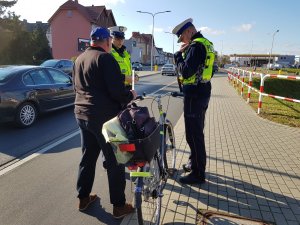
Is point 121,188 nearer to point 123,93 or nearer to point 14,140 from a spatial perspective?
point 123,93

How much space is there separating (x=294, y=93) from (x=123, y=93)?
29799mm

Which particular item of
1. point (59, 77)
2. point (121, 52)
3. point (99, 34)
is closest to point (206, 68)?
point (99, 34)

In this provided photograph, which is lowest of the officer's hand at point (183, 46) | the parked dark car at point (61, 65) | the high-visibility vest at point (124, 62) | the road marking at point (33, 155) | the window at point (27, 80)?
the road marking at point (33, 155)

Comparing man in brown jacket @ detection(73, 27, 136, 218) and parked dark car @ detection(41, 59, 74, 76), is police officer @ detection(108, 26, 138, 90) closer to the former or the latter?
man in brown jacket @ detection(73, 27, 136, 218)

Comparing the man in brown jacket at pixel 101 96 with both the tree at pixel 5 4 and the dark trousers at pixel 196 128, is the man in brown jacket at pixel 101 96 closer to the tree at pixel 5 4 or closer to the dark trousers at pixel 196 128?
Answer: the dark trousers at pixel 196 128

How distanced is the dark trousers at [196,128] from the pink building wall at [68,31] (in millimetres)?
50796

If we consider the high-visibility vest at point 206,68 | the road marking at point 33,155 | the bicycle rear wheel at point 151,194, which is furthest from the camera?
the road marking at point 33,155

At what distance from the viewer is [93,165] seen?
12.2 ft

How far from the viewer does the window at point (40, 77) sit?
→ 8328 mm

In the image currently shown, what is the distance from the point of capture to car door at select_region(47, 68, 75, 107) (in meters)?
9.17

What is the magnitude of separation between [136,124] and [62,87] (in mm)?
7013

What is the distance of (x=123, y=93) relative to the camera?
10.5 ft

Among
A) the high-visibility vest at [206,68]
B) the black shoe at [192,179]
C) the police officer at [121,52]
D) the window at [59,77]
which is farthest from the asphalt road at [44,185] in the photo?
the window at [59,77]

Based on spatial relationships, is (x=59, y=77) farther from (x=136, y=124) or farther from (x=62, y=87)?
(x=136, y=124)
